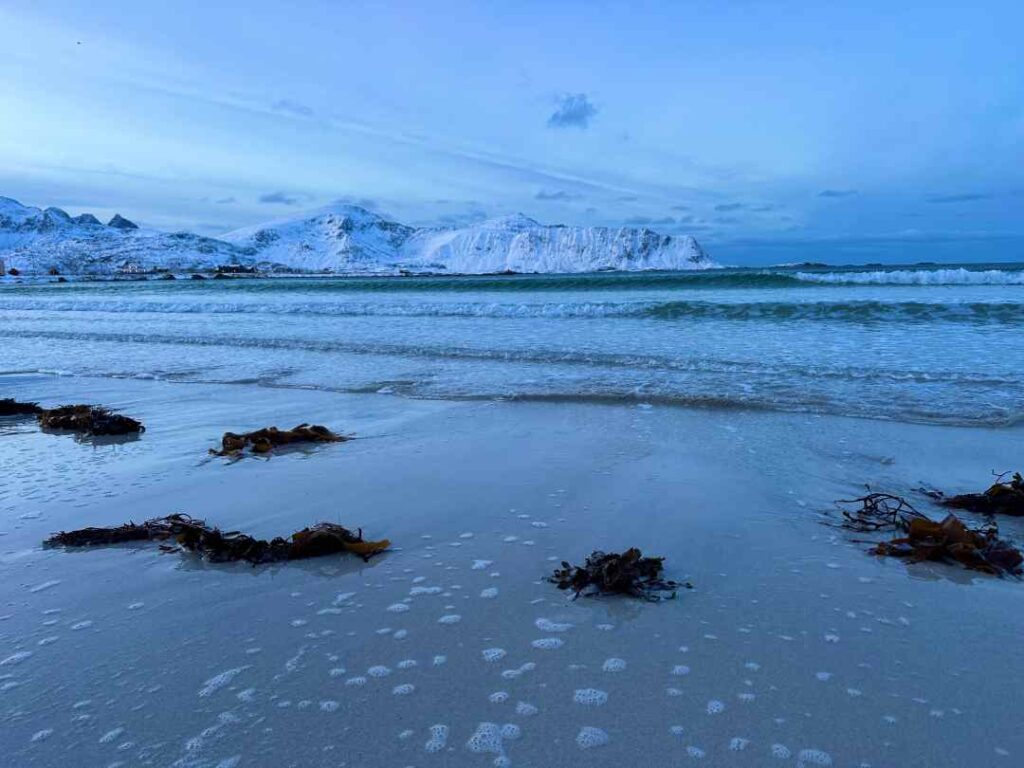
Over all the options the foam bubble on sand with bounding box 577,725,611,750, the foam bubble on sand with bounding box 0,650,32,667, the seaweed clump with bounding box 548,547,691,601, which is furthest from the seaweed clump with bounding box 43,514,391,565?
the foam bubble on sand with bounding box 577,725,611,750

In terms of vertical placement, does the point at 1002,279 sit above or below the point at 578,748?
above

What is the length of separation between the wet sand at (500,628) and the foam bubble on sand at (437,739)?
0.01 m

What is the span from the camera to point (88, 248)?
123 meters

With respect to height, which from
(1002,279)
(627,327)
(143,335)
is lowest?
(143,335)

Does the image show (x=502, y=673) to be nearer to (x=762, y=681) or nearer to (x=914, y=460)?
(x=762, y=681)

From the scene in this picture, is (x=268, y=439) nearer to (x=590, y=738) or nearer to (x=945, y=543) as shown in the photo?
(x=590, y=738)

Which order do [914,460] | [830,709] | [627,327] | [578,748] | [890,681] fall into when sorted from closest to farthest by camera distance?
[578,748] < [830,709] < [890,681] < [914,460] < [627,327]

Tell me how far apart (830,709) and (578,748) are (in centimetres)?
86

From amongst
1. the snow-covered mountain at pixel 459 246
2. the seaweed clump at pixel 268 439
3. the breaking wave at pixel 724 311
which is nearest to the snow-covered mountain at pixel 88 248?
the snow-covered mountain at pixel 459 246

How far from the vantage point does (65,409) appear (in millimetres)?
6992

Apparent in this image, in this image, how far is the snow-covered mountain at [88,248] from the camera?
106m

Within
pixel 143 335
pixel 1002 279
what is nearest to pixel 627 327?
pixel 143 335

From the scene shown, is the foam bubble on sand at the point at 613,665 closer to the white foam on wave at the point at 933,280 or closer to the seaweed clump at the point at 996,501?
the seaweed clump at the point at 996,501

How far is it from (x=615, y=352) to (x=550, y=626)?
882cm
